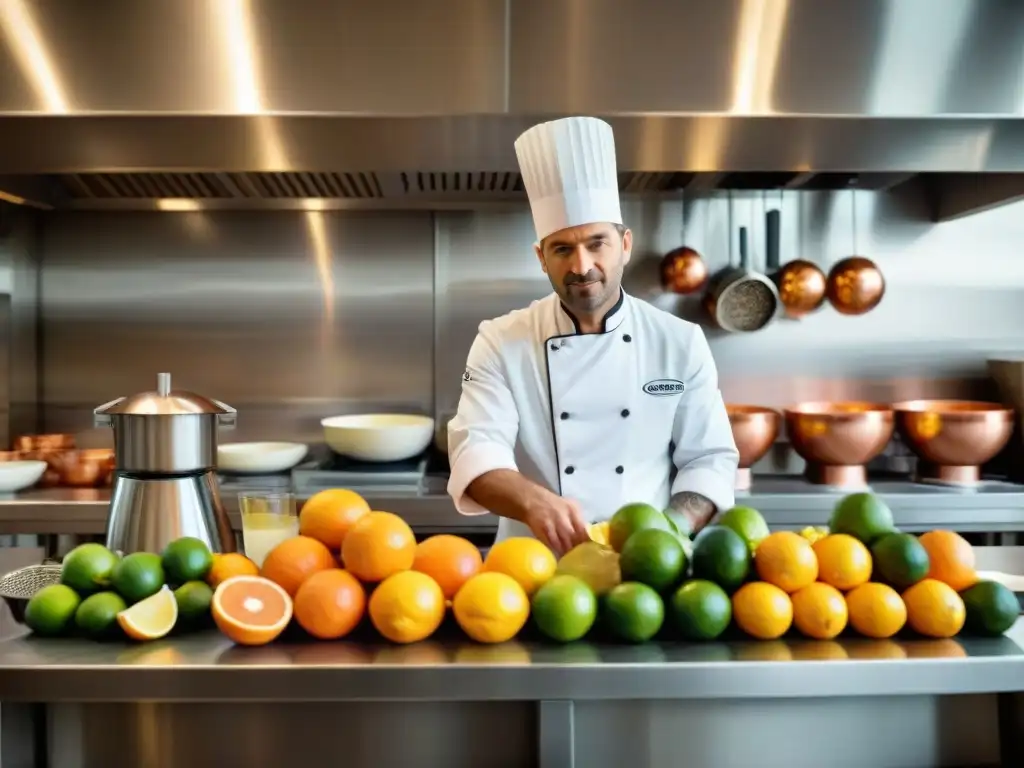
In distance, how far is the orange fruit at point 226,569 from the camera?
1.16m

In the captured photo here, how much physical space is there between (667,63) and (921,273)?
1384mm

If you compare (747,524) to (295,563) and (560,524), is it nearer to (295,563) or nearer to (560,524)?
(560,524)

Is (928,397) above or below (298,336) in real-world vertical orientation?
below

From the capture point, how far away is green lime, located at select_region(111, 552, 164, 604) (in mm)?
1104

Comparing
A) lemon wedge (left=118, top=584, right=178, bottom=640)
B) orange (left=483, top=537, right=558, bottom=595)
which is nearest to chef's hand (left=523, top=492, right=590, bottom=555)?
orange (left=483, top=537, right=558, bottom=595)

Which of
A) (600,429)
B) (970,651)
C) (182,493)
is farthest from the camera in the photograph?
(600,429)

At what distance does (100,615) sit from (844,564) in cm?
86

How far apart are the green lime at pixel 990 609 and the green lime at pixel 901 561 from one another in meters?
0.06

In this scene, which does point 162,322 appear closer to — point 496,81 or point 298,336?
point 298,336

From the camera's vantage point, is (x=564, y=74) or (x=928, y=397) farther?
(x=928, y=397)

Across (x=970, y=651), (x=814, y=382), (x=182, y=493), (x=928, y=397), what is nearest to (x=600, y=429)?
(x=182, y=493)

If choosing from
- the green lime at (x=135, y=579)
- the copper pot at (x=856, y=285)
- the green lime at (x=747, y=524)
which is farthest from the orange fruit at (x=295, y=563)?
the copper pot at (x=856, y=285)

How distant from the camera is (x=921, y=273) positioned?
336 cm

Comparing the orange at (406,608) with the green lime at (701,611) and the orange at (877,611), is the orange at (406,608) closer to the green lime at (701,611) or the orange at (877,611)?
the green lime at (701,611)
